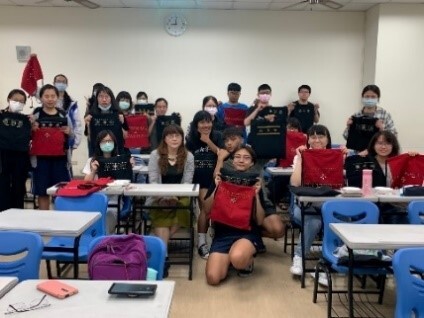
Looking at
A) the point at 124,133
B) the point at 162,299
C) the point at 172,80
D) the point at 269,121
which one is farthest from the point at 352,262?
the point at 172,80

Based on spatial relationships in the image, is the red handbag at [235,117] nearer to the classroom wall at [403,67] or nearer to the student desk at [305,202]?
the student desk at [305,202]

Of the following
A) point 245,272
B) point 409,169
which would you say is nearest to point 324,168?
point 409,169

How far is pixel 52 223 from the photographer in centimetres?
280

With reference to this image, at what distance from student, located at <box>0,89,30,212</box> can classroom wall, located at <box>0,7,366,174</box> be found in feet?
11.1

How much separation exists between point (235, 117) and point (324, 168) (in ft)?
6.42

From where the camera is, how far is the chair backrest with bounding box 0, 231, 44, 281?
7.44 feet

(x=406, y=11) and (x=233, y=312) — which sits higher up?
(x=406, y=11)

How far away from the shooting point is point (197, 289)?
11.9ft

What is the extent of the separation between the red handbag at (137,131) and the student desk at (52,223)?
2.67m

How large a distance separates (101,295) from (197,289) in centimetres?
198

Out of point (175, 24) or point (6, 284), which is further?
point (175, 24)

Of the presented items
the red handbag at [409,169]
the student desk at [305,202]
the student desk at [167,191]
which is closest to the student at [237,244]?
the student desk at [167,191]

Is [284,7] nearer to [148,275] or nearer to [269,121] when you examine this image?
[269,121]

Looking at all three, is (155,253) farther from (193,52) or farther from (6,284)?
(193,52)
